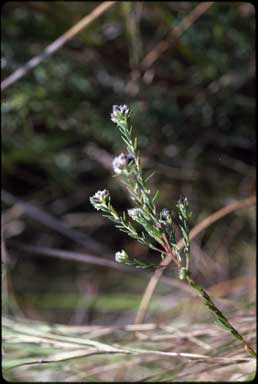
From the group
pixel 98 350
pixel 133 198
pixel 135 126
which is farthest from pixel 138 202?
pixel 135 126

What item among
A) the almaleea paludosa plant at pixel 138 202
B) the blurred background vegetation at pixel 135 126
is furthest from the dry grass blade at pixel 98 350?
the almaleea paludosa plant at pixel 138 202

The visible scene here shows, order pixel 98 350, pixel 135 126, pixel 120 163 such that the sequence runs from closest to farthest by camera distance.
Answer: pixel 120 163
pixel 98 350
pixel 135 126

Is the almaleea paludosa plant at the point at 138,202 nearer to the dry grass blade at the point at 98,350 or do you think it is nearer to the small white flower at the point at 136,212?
the small white flower at the point at 136,212

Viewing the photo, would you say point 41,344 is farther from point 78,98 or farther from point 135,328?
point 78,98

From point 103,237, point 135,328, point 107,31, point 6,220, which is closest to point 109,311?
point 103,237

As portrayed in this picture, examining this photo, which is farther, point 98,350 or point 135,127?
point 135,127

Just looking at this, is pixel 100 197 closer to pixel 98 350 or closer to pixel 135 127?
pixel 98 350

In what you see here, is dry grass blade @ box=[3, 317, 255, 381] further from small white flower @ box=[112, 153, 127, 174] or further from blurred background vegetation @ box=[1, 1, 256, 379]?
small white flower @ box=[112, 153, 127, 174]

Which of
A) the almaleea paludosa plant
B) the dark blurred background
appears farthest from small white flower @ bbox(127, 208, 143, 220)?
the dark blurred background

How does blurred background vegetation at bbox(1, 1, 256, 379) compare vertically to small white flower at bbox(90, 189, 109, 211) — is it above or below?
above
